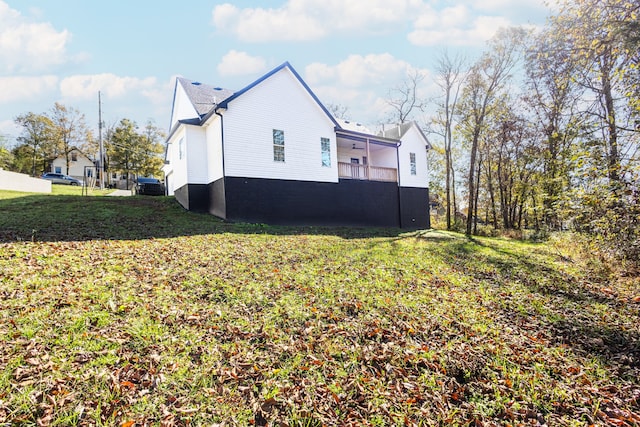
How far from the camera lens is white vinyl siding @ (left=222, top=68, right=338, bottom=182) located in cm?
1154

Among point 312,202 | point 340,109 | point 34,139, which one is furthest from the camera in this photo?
point 34,139

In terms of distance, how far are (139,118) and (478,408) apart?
137 feet

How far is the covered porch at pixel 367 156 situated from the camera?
15209 millimetres

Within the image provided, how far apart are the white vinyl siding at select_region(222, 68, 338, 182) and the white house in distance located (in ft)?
0.13

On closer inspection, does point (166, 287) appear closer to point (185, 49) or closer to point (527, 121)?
point (185, 49)

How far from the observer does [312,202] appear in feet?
43.9

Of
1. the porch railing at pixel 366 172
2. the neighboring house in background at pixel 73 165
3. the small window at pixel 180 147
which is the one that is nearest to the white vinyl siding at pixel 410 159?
the porch railing at pixel 366 172

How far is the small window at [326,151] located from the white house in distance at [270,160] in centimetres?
1

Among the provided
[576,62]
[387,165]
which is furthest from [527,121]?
[576,62]

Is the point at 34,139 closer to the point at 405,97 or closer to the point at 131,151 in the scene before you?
the point at 131,151

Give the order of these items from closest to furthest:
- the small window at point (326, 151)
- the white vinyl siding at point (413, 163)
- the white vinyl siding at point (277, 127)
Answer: the white vinyl siding at point (277, 127) < the small window at point (326, 151) < the white vinyl siding at point (413, 163)

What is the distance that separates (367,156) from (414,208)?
5.34m

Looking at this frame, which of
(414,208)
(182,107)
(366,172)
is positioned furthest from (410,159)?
(182,107)

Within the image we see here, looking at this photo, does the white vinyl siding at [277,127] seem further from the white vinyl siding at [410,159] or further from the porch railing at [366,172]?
the white vinyl siding at [410,159]
